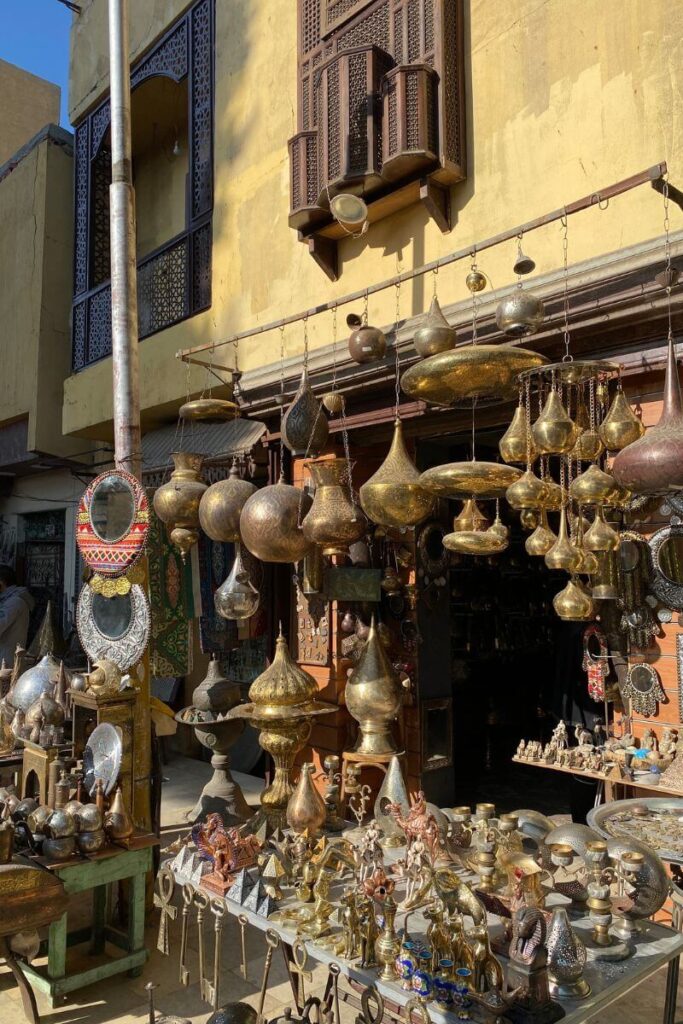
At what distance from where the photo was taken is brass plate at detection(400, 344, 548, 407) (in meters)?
2.63

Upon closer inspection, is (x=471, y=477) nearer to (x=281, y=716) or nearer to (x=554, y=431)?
(x=554, y=431)

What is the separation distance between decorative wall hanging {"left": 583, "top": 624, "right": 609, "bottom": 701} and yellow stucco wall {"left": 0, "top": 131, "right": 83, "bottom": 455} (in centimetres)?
665

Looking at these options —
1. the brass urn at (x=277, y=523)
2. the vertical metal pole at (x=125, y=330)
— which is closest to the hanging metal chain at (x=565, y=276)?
the brass urn at (x=277, y=523)

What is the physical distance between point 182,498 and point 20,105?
10.8m

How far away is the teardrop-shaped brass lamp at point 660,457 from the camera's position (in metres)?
2.31

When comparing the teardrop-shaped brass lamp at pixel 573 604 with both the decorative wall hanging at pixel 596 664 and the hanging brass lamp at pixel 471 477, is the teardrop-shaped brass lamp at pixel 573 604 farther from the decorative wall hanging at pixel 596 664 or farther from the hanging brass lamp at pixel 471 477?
the hanging brass lamp at pixel 471 477

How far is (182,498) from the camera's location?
4.39 metres

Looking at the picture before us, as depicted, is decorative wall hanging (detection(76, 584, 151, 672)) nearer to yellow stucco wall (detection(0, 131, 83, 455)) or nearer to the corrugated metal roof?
the corrugated metal roof

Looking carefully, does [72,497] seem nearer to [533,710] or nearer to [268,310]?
[268,310]

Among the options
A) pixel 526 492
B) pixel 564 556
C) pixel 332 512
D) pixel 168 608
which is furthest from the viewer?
pixel 168 608

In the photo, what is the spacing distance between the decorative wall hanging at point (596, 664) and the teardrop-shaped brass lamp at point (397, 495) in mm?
1343

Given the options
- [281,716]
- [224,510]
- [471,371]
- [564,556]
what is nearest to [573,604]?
[564,556]

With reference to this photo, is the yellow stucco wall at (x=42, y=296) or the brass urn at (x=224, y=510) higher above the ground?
the yellow stucco wall at (x=42, y=296)

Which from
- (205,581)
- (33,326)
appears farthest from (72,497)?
(205,581)
